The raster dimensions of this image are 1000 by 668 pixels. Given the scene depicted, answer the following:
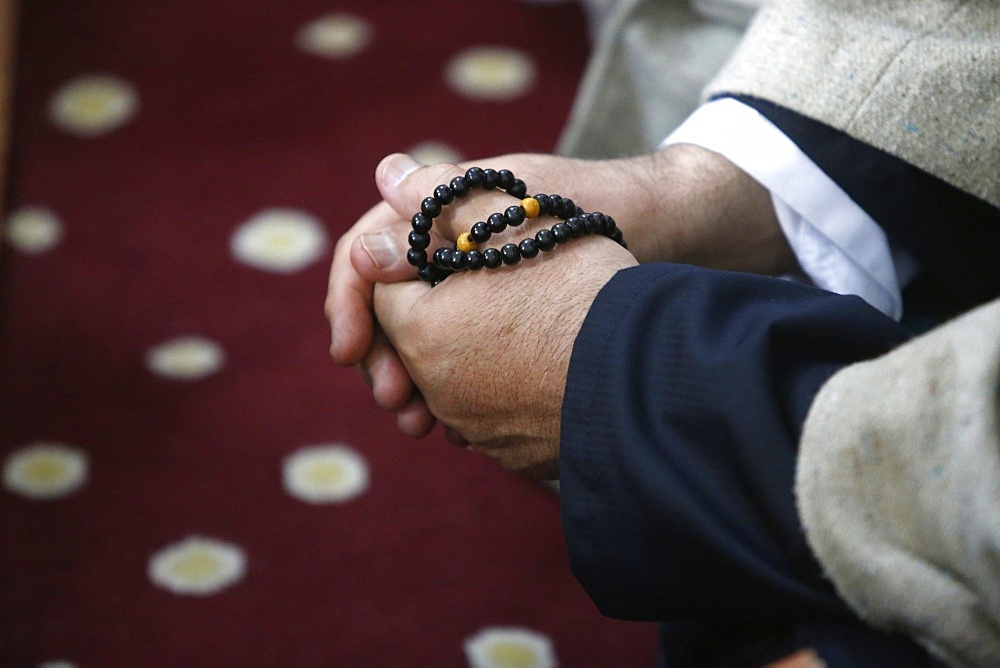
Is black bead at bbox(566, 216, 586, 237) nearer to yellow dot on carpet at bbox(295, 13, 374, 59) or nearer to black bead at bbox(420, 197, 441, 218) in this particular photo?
black bead at bbox(420, 197, 441, 218)

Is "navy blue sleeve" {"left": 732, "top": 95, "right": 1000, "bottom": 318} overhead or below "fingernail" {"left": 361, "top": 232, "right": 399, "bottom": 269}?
overhead

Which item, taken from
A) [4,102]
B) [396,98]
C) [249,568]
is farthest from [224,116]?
[249,568]

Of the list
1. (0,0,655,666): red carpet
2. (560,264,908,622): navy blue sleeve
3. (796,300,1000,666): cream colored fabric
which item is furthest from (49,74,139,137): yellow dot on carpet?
(796,300,1000,666): cream colored fabric

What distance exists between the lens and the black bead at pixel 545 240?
0.63 metres

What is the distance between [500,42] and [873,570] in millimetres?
1272

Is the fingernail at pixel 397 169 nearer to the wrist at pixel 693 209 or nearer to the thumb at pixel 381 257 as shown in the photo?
the thumb at pixel 381 257

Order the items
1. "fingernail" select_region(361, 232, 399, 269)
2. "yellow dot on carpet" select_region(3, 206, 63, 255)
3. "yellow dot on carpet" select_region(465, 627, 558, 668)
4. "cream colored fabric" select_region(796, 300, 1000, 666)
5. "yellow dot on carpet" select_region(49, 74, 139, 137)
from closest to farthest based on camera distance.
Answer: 1. "cream colored fabric" select_region(796, 300, 1000, 666)
2. "fingernail" select_region(361, 232, 399, 269)
3. "yellow dot on carpet" select_region(465, 627, 558, 668)
4. "yellow dot on carpet" select_region(3, 206, 63, 255)
5. "yellow dot on carpet" select_region(49, 74, 139, 137)

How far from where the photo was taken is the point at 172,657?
0.86 m

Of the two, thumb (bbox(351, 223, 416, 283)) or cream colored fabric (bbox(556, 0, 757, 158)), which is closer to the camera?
thumb (bbox(351, 223, 416, 283))

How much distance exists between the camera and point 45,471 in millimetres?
994

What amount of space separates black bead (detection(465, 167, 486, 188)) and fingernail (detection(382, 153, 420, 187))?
0.24ft

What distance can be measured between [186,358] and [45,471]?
21cm

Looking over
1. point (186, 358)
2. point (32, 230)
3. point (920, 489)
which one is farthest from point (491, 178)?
point (32, 230)

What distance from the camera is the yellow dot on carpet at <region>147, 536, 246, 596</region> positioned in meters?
0.92
